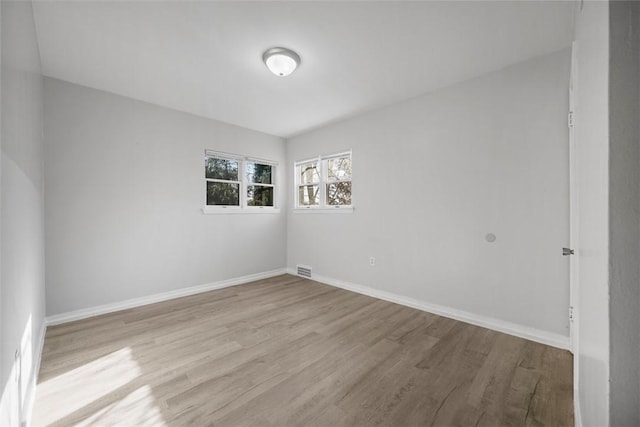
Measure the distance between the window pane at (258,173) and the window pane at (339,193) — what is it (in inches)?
49.1

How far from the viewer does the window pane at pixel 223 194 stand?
4129 mm

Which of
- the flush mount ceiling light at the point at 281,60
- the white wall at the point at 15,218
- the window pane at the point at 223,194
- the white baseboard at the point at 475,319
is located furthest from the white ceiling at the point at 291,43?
the white baseboard at the point at 475,319

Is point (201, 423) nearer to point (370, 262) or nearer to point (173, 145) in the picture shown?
point (370, 262)

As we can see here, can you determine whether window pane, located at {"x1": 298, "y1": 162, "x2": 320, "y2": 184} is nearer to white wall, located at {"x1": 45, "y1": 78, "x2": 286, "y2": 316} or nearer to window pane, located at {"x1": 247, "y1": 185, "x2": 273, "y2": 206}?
window pane, located at {"x1": 247, "y1": 185, "x2": 273, "y2": 206}

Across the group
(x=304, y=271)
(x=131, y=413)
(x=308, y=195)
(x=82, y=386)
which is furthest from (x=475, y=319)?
(x=82, y=386)

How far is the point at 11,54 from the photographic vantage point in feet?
4.25

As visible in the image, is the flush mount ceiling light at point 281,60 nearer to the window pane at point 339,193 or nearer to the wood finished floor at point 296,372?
the window pane at point 339,193

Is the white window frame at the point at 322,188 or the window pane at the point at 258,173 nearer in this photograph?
the white window frame at the point at 322,188

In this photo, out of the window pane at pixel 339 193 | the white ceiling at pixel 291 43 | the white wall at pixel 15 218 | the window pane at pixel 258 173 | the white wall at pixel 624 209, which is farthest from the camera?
the window pane at pixel 258 173

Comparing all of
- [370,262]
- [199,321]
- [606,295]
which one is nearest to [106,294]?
[199,321]

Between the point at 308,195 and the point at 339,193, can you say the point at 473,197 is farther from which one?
the point at 308,195

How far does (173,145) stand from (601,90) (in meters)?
4.14

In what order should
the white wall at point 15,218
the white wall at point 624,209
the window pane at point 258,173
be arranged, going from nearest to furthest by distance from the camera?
the white wall at point 624,209 → the white wall at point 15,218 → the window pane at point 258,173

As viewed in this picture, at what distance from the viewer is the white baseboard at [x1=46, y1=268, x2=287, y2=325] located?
9.35ft
